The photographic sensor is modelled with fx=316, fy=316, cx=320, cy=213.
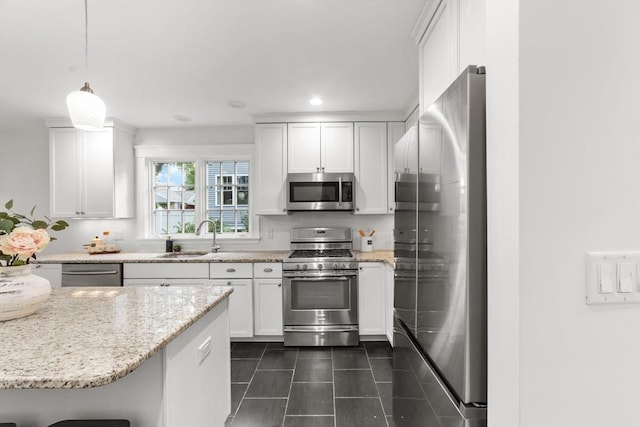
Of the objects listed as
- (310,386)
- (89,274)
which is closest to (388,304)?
(310,386)

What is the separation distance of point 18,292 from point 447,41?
2126 mm

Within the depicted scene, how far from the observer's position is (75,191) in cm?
370

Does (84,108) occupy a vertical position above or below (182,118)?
below

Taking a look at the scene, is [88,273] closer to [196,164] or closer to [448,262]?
[196,164]

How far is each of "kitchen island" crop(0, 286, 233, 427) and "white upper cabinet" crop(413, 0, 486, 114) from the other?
1.55m

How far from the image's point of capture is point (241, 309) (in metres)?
3.30

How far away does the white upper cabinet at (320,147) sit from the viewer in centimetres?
362

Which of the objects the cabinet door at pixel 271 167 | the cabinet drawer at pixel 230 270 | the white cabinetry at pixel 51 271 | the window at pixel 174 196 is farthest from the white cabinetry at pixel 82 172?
the cabinet door at pixel 271 167

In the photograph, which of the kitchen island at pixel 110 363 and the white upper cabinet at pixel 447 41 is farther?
the white upper cabinet at pixel 447 41

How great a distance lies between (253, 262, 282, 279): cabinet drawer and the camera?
10.8 feet
